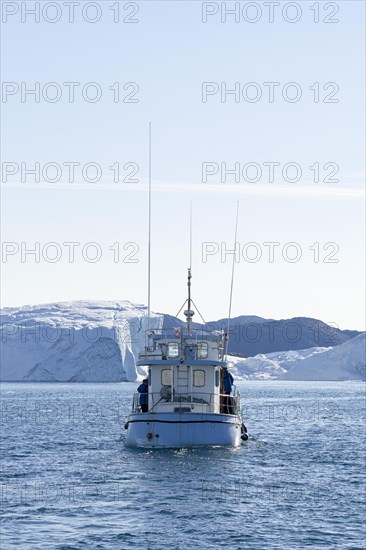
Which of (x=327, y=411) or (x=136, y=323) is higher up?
(x=136, y=323)

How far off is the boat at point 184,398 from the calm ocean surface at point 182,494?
90 cm

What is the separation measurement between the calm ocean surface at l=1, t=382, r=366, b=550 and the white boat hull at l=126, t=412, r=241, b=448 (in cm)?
61

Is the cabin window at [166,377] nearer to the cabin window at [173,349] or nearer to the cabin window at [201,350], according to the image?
the cabin window at [173,349]

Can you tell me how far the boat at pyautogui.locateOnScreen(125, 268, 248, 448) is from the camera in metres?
51.4

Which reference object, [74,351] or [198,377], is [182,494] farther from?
[74,351]

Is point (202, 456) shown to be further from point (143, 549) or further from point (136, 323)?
point (136, 323)

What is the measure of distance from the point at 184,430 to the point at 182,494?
501 inches

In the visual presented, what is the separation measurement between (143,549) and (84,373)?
6452 inches

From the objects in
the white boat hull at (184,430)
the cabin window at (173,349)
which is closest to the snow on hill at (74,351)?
the cabin window at (173,349)

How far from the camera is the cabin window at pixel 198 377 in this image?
5522 centimetres

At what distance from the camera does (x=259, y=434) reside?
229 ft

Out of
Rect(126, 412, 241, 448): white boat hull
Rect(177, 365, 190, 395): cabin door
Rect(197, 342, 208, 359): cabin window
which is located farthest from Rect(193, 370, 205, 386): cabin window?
Rect(126, 412, 241, 448): white boat hull

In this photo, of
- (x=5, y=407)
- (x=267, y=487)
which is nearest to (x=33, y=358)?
(x=5, y=407)

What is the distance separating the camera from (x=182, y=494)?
3853cm
